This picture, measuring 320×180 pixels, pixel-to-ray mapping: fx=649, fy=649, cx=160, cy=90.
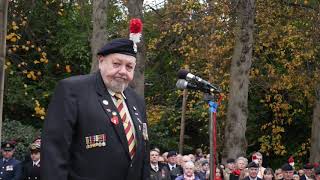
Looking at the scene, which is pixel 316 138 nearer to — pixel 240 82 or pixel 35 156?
pixel 240 82

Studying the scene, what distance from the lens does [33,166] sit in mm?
11867

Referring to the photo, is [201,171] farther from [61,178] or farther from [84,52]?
[84,52]

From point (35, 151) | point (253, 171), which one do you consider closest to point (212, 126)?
Result: point (253, 171)

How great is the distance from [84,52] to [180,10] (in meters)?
9.74

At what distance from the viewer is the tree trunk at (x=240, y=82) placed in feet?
51.3

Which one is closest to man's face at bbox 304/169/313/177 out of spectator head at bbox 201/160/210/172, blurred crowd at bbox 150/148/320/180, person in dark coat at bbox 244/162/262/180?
blurred crowd at bbox 150/148/320/180

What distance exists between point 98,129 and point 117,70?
41 centimetres

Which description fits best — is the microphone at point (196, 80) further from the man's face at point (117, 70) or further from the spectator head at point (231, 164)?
the spectator head at point (231, 164)

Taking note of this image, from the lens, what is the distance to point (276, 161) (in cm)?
2909

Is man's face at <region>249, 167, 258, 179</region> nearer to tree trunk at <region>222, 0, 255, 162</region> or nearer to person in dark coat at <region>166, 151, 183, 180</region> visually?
person in dark coat at <region>166, 151, 183, 180</region>

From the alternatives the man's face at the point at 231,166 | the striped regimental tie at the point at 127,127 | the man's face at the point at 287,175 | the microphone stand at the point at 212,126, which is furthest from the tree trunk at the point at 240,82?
the striped regimental tie at the point at 127,127

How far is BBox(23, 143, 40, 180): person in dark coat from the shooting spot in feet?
38.2

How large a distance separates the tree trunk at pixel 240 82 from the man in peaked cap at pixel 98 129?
11.4 metres

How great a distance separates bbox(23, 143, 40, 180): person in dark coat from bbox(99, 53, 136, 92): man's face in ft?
24.8
